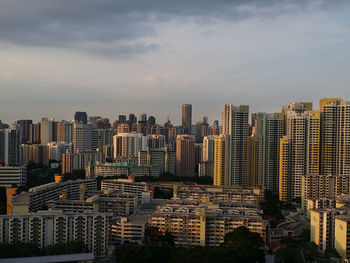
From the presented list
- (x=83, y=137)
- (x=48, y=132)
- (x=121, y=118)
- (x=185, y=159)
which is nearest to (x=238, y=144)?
(x=185, y=159)

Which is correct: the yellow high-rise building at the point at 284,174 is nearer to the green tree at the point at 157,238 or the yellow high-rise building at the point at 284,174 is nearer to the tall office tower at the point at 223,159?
the tall office tower at the point at 223,159

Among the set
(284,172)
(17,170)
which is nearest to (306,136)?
(284,172)

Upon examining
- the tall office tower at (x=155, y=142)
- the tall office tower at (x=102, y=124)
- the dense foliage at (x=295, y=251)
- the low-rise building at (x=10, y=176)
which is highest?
the tall office tower at (x=102, y=124)

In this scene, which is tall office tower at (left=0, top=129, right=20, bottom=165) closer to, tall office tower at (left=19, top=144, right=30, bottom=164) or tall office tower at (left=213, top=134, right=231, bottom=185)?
tall office tower at (left=19, top=144, right=30, bottom=164)

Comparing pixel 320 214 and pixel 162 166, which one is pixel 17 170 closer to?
pixel 162 166

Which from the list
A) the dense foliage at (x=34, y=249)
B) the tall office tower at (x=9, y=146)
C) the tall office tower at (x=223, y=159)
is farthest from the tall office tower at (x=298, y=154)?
the tall office tower at (x=9, y=146)

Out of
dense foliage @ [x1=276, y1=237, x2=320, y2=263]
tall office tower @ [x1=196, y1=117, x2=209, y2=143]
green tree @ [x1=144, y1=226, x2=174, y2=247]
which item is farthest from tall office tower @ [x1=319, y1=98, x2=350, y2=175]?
tall office tower @ [x1=196, y1=117, x2=209, y2=143]
